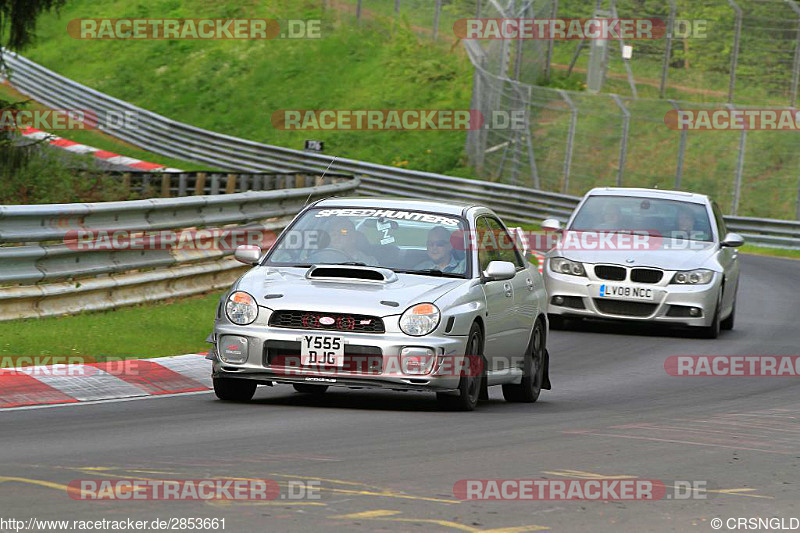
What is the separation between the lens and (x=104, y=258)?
14844 millimetres

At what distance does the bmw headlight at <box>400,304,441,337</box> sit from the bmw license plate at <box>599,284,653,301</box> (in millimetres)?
7484

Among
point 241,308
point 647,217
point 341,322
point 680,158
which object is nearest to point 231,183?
point 647,217

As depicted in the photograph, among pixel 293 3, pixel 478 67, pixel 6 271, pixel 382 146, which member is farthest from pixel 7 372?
pixel 293 3

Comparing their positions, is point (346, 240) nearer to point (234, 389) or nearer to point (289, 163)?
point (234, 389)

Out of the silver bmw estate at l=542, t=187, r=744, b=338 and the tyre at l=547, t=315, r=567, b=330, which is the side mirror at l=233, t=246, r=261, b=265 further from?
the tyre at l=547, t=315, r=567, b=330

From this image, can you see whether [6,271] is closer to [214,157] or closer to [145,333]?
[145,333]

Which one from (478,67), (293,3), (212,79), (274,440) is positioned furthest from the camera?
(293,3)

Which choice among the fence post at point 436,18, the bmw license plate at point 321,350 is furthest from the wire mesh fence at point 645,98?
the bmw license plate at point 321,350

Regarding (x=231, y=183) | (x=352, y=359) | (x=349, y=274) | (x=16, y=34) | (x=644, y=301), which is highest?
(x=16, y=34)

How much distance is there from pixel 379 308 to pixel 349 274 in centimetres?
54

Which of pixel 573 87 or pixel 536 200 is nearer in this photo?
pixel 536 200

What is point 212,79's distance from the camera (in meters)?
54.5

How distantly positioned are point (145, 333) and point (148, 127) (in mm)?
35834

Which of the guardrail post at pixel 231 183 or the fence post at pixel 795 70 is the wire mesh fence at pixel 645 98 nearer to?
the fence post at pixel 795 70
